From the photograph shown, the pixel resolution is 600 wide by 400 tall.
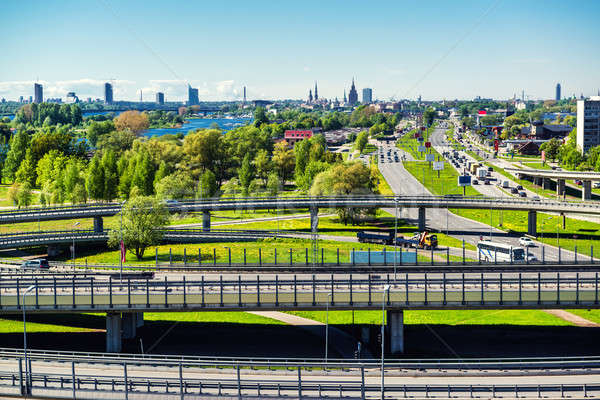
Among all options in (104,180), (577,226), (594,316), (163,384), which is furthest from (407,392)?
(104,180)

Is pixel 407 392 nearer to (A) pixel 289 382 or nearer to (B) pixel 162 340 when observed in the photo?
(A) pixel 289 382

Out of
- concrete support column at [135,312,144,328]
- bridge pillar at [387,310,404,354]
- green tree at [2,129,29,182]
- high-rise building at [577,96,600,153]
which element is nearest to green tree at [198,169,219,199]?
green tree at [2,129,29,182]

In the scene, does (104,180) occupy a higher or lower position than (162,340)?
higher

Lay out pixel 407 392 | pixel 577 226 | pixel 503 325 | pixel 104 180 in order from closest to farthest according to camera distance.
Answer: pixel 407 392 → pixel 503 325 → pixel 577 226 → pixel 104 180

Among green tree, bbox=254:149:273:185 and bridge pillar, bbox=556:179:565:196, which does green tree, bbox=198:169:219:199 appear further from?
bridge pillar, bbox=556:179:565:196

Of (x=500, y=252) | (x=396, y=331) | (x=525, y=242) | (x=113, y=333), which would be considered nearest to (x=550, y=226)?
(x=525, y=242)

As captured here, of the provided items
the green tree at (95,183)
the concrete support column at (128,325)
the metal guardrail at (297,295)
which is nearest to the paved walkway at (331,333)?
the metal guardrail at (297,295)
